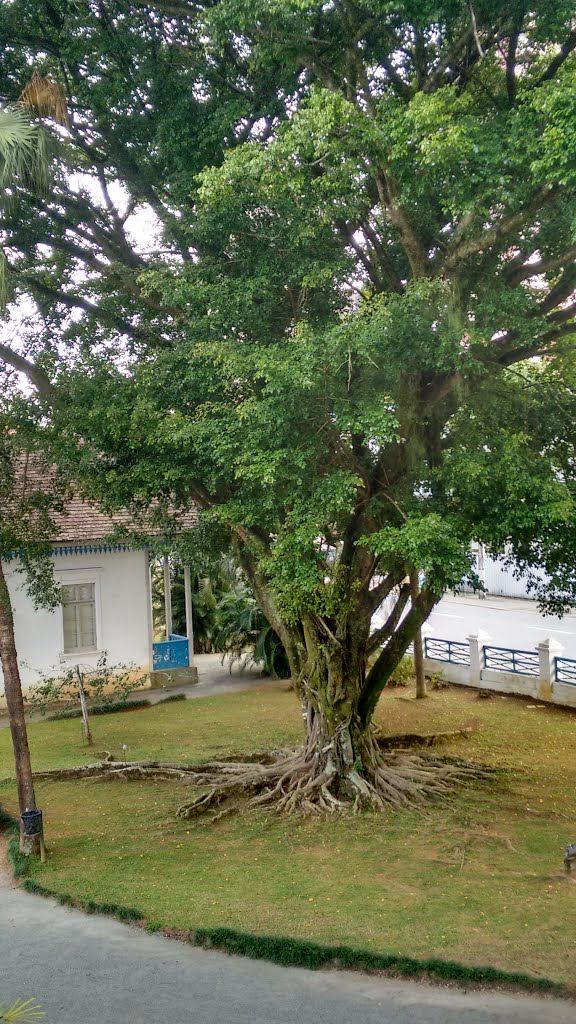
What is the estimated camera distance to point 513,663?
655 inches

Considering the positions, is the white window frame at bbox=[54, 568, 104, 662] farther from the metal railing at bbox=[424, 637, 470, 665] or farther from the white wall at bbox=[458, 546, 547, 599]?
the white wall at bbox=[458, 546, 547, 599]

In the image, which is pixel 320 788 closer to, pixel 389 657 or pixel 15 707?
pixel 389 657

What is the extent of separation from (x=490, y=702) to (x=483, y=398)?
872 cm

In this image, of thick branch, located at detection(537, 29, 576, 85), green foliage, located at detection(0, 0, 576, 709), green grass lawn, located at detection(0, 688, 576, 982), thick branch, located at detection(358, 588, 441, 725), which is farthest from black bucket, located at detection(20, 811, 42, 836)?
thick branch, located at detection(537, 29, 576, 85)

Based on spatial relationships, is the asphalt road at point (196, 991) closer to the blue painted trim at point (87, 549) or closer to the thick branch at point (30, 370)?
the thick branch at point (30, 370)

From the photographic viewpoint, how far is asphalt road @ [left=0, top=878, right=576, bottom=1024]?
5.95m

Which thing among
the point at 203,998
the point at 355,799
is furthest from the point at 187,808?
the point at 203,998

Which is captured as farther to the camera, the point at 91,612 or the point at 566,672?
the point at 91,612

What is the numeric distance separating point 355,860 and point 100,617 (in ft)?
33.4

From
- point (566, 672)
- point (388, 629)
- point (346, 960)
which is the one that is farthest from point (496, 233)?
point (566, 672)

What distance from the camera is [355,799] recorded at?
10.4m

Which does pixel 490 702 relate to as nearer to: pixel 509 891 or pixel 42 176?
pixel 509 891

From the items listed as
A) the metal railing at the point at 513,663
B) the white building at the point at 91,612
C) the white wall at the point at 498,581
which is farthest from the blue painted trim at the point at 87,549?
the white wall at the point at 498,581

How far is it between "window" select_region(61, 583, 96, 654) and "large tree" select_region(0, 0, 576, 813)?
273 inches
